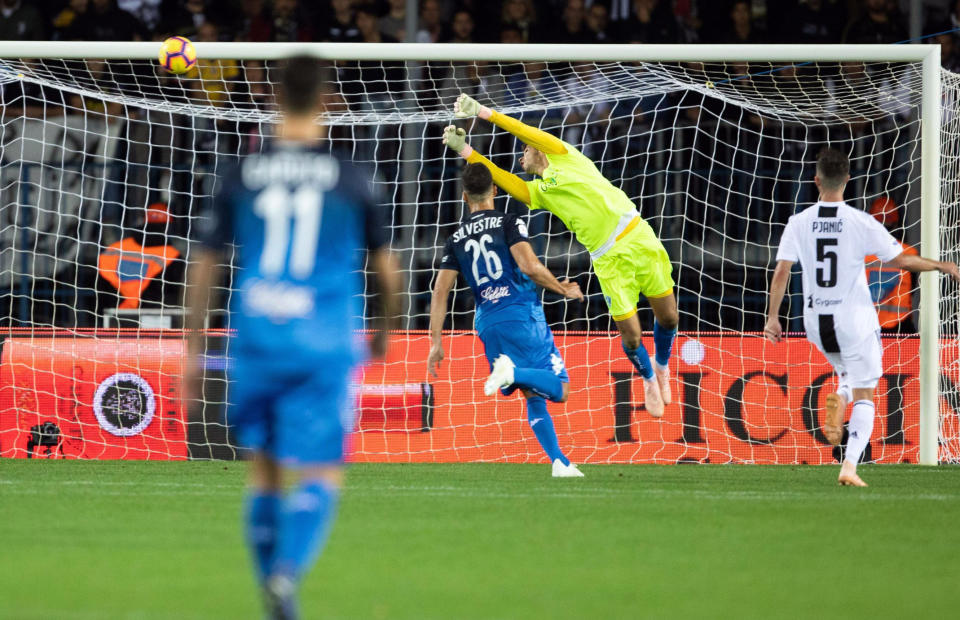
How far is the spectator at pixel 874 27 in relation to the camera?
14.2 metres

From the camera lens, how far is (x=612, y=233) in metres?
9.41

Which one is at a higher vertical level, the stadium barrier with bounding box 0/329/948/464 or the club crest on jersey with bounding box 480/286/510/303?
the club crest on jersey with bounding box 480/286/510/303

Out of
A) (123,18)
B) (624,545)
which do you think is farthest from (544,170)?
(123,18)

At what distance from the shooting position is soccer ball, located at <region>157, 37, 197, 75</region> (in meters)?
9.79

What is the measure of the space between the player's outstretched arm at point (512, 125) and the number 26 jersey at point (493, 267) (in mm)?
596

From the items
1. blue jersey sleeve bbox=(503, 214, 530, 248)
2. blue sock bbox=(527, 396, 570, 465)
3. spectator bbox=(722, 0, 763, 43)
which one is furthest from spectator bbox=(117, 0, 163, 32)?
blue sock bbox=(527, 396, 570, 465)

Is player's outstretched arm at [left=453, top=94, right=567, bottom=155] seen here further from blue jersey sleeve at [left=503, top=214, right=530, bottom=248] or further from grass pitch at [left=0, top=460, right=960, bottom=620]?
grass pitch at [left=0, top=460, right=960, bottom=620]

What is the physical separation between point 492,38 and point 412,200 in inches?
112

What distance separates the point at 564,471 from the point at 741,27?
7.07 meters

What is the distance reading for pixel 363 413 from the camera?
1092 cm

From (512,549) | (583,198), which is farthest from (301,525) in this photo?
(583,198)

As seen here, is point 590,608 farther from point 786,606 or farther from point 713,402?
point 713,402

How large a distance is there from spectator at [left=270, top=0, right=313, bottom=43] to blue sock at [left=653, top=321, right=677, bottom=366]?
21.6ft

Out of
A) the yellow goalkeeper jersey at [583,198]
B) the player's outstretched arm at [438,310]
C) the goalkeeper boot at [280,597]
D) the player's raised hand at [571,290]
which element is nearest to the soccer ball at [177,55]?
the player's outstretched arm at [438,310]
